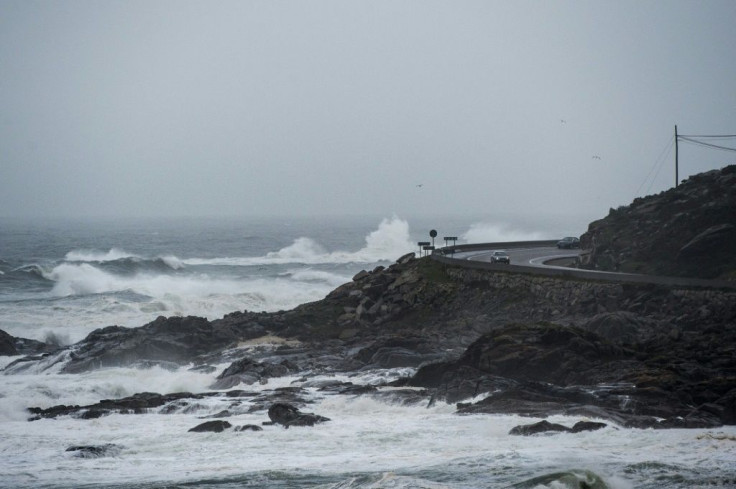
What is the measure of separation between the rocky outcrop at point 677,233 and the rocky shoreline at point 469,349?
412cm

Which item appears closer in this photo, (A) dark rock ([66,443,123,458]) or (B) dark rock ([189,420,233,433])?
(A) dark rock ([66,443,123,458])

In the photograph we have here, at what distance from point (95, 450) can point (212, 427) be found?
3.74 meters

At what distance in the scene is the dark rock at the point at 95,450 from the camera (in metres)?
Result: 24.3

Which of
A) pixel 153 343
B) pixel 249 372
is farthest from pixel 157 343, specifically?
pixel 249 372

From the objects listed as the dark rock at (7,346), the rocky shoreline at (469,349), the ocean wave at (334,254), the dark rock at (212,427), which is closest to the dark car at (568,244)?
the rocky shoreline at (469,349)

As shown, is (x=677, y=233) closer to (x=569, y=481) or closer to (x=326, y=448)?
(x=326, y=448)

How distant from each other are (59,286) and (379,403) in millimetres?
51675

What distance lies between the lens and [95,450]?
80.6ft

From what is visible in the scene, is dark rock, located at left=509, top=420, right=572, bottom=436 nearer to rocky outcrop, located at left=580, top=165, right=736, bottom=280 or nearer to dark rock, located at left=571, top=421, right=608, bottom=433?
dark rock, located at left=571, top=421, right=608, bottom=433

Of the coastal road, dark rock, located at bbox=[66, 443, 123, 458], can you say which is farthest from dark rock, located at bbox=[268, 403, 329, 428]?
the coastal road

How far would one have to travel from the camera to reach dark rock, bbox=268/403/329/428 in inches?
1069

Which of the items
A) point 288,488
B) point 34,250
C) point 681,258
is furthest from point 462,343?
point 34,250

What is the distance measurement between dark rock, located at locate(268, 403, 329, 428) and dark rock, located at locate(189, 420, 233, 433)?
61.4 inches

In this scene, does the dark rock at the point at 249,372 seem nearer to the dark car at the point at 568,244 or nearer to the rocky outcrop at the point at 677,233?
the rocky outcrop at the point at 677,233
